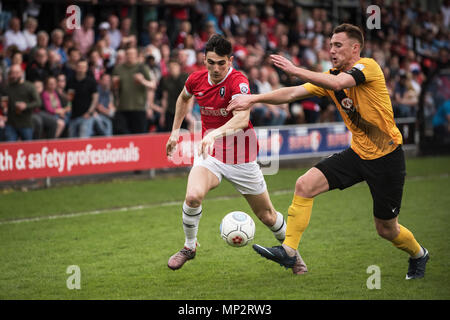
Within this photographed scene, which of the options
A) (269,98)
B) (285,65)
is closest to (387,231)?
(269,98)

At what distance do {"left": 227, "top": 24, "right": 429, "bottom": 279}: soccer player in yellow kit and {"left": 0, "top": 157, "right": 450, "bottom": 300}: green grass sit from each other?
381 mm

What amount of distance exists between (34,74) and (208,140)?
830 cm

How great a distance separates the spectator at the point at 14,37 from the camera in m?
13.8

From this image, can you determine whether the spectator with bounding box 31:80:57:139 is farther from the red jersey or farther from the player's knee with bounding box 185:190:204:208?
the player's knee with bounding box 185:190:204:208

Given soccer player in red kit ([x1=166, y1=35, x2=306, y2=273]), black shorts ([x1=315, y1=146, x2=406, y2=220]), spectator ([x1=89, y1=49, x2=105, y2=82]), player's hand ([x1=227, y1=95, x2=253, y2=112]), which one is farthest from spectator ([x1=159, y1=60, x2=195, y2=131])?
player's hand ([x1=227, y1=95, x2=253, y2=112])

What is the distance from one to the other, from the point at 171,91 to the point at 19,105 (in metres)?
3.29

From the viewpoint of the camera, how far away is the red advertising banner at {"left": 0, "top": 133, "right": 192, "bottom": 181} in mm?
11781

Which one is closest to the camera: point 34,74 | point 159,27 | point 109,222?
point 109,222

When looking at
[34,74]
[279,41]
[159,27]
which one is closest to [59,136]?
[34,74]

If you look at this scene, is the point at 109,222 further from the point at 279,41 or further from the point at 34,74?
the point at 279,41

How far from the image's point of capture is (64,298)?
587 centimetres

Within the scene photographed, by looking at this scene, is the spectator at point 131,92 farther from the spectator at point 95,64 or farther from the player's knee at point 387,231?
the player's knee at point 387,231

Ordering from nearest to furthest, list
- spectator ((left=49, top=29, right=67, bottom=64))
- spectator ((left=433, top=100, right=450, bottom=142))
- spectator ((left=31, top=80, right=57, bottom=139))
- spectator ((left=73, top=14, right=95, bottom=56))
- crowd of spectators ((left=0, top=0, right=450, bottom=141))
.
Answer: spectator ((left=31, top=80, right=57, bottom=139)), crowd of spectators ((left=0, top=0, right=450, bottom=141)), spectator ((left=49, top=29, right=67, bottom=64)), spectator ((left=73, top=14, right=95, bottom=56)), spectator ((left=433, top=100, right=450, bottom=142))

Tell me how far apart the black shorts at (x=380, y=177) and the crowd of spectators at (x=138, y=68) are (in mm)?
7866
